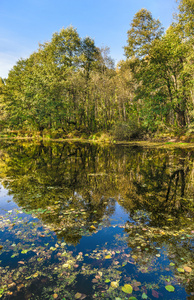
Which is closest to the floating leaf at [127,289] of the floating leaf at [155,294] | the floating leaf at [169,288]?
the floating leaf at [155,294]

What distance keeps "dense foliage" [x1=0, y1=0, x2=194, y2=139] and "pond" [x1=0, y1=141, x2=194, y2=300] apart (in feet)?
78.8

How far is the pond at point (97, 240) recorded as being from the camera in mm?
3533

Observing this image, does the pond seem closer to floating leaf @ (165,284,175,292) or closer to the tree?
floating leaf @ (165,284,175,292)

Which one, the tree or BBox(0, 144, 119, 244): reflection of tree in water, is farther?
the tree

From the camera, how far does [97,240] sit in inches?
202

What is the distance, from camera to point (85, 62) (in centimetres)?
5331

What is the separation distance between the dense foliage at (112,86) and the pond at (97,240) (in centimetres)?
2403

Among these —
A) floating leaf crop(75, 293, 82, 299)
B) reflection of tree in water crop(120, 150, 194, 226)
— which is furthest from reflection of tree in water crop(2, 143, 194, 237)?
floating leaf crop(75, 293, 82, 299)

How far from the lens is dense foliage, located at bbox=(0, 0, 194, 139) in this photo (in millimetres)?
29828

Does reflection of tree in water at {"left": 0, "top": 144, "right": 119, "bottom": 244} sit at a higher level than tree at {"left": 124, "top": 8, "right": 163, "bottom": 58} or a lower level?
Result: lower

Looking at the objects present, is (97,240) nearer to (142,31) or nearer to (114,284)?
(114,284)

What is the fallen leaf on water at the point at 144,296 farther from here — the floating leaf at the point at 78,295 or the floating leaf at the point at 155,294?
the floating leaf at the point at 78,295

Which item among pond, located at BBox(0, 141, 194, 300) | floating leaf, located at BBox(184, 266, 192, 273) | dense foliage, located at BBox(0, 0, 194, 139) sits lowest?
pond, located at BBox(0, 141, 194, 300)

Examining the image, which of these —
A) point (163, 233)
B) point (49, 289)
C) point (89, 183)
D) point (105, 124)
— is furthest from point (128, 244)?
point (105, 124)
